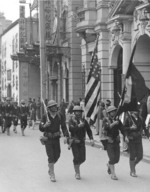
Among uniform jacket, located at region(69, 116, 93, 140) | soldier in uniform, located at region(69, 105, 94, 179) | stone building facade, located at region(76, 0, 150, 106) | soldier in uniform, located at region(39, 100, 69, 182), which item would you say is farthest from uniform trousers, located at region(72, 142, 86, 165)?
stone building facade, located at region(76, 0, 150, 106)

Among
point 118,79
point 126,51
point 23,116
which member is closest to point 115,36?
point 126,51

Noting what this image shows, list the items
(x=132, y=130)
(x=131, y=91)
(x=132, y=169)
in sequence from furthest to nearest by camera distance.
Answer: (x=131, y=91), (x=132, y=130), (x=132, y=169)

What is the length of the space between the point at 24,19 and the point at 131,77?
27.9 metres

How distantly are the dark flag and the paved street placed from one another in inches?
59.5

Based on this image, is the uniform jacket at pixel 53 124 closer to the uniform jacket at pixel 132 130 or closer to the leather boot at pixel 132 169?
the uniform jacket at pixel 132 130

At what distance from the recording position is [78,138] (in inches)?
348

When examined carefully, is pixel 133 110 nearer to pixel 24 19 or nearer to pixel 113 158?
pixel 113 158

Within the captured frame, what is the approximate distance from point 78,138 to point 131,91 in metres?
1.67

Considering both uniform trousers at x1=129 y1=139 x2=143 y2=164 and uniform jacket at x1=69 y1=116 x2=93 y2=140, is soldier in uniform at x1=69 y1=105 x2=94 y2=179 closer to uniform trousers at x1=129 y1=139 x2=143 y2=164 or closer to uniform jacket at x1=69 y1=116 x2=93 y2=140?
uniform jacket at x1=69 y1=116 x2=93 y2=140

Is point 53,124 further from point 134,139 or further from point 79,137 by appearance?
point 134,139

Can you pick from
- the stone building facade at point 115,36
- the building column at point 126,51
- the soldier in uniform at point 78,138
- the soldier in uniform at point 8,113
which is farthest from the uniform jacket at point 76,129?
the building column at point 126,51

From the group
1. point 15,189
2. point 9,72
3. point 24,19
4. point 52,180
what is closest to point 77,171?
point 52,180

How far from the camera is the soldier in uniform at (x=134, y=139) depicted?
8.95 metres

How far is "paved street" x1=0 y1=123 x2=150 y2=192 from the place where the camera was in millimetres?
7895
